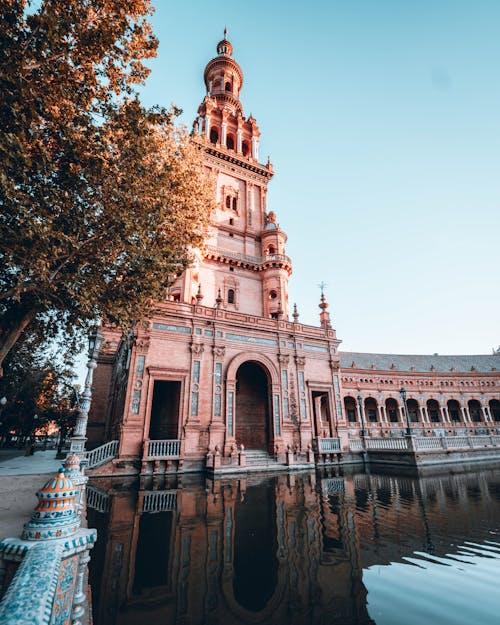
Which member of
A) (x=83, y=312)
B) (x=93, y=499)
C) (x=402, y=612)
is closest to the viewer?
(x=402, y=612)

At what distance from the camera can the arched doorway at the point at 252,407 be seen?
20016 millimetres

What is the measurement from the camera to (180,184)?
13734 millimetres

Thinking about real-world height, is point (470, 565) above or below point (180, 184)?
below

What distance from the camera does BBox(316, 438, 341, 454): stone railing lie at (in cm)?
1918

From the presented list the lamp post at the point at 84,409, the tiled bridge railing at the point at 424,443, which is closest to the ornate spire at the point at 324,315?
the tiled bridge railing at the point at 424,443

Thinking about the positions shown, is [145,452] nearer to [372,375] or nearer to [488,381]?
[372,375]

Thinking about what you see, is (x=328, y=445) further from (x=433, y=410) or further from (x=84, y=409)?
(x=433, y=410)

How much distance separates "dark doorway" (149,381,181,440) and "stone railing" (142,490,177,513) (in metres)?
6.13

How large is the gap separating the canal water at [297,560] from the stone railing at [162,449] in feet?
16.6

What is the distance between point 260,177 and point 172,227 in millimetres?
21821

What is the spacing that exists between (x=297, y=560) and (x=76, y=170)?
35.3ft

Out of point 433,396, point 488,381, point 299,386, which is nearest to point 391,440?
point 299,386

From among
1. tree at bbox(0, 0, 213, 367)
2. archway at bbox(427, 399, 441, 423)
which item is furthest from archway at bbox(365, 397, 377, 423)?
tree at bbox(0, 0, 213, 367)

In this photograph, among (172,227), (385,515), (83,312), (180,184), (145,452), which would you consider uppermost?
(180,184)
